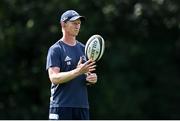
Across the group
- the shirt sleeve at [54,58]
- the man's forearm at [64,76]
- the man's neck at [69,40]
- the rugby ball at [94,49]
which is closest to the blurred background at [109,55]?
the rugby ball at [94,49]

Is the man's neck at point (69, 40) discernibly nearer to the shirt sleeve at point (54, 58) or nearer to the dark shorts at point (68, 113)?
the shirt sleeve at point (54, 58)

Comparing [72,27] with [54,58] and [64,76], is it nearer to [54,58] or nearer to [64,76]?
[54,58]

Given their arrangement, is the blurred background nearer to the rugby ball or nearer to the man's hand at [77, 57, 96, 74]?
the rugby ball

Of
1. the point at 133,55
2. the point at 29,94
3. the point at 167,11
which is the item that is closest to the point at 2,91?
the point at 29,94

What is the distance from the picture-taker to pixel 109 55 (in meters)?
18.5

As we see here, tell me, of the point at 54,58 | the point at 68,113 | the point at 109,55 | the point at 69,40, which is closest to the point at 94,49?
the point at 69,40

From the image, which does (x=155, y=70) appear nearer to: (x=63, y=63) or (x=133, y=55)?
(x=133, y=55)

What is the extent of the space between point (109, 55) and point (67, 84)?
11.3m

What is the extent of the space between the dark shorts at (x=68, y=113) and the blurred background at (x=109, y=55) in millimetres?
10183

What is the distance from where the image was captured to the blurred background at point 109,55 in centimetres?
1820

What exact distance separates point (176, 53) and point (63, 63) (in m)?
12.7

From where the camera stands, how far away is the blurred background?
18203mm

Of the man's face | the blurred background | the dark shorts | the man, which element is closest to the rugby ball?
the man

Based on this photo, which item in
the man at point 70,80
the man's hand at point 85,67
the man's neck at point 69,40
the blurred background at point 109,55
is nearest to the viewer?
the man's hand at point 85,67
